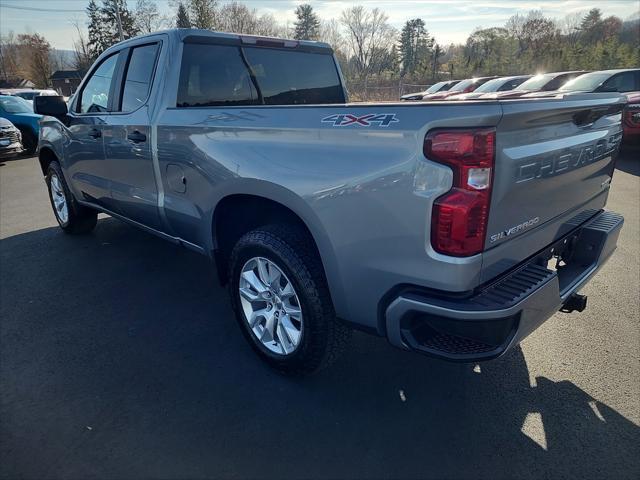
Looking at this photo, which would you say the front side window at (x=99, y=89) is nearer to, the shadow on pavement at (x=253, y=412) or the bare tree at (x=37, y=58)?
the shadow on pavement at (x=253, y=412)

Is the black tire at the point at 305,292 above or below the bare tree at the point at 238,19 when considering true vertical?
below

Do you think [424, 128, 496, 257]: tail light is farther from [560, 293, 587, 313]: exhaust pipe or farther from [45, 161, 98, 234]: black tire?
[45, 161, 98, 234]: black tire

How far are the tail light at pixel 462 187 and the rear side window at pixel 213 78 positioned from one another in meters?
2.14

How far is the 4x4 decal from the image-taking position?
1.87 m

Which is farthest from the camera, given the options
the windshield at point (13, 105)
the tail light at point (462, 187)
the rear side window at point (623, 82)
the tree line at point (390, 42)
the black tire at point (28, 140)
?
the tree line at point (390, 42)

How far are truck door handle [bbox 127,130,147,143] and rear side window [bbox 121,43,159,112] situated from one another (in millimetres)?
233

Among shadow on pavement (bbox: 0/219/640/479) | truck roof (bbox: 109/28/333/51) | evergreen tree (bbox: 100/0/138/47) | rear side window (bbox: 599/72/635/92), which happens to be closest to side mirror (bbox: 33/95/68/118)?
truck roof (bbox: 109/28/333/51)

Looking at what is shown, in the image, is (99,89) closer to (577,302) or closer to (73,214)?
(73,214)

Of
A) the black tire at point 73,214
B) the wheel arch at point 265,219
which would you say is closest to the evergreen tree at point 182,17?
the black tire at point 73,214

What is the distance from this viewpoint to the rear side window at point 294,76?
3.66 meters

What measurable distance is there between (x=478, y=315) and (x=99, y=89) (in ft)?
12.9

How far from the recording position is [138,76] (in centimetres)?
358

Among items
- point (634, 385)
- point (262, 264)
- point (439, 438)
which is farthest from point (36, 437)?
point (634, 385)

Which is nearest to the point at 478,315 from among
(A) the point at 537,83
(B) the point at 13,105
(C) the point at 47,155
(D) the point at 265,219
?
(D) the point at 265,219
